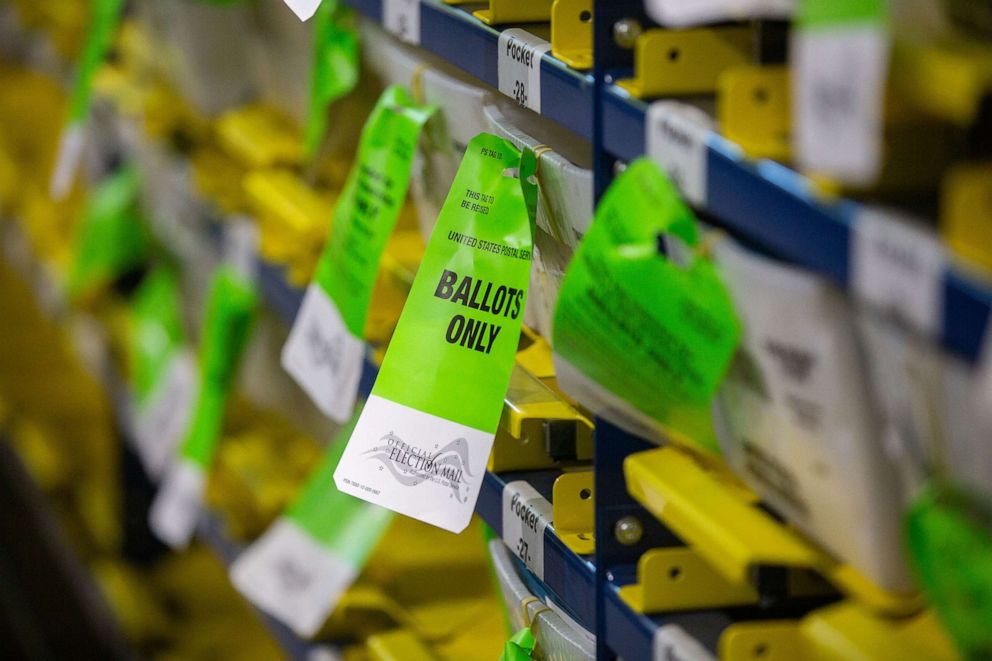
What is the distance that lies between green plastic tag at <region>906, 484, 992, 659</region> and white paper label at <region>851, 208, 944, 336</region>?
105 millimetres

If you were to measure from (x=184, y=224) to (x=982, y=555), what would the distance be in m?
2.29

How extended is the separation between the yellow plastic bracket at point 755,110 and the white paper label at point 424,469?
0.37 m

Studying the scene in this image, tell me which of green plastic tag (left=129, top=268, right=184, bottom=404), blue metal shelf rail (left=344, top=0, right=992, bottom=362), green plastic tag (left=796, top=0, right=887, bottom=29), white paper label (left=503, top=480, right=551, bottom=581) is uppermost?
green plastic tag (left=796, top=0, right=887, bottom=29)

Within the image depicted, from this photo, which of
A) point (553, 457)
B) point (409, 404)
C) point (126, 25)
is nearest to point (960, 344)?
point (409, 404)

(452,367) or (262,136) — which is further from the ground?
(452,367)

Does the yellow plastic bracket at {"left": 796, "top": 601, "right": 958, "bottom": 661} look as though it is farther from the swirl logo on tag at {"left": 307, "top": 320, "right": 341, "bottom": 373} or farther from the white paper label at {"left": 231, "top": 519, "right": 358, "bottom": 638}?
the white paper label at {"left": 231, "top": 519, "right": 358, "bottom": 638}

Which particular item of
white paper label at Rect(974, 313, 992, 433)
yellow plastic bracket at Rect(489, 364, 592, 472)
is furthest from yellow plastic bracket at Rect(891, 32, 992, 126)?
yellow plastic bracket at Rect(489, 364, 592, 472)

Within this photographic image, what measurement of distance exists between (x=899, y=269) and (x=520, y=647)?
68 cm

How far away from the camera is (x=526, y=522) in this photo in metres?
1.40

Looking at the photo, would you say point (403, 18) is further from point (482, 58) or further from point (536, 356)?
point (536, 356)

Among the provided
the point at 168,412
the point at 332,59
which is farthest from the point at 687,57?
the point at 168,412

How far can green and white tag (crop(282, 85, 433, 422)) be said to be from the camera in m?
1.46

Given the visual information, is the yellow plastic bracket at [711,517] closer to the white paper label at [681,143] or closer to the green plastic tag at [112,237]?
the white paper label at [681,143]

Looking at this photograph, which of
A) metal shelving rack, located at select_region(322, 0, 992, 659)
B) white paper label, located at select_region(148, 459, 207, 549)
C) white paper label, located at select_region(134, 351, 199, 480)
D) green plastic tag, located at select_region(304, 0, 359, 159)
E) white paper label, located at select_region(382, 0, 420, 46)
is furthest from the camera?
white paper label, located at select_region(134, 351, 199, 480)
